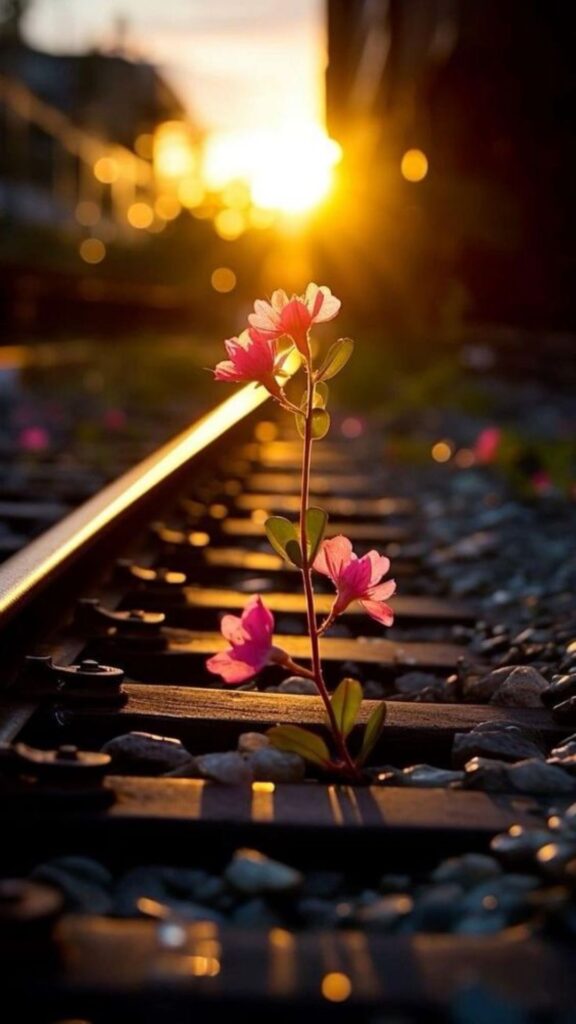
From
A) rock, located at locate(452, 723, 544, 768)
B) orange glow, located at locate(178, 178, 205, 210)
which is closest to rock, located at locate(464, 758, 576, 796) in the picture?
rock, located at locate(452, 723, 544, 768)

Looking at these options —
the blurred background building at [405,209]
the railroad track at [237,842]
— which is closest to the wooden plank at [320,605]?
the railroad track at [237,842]

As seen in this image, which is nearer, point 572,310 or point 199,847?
point 199,847

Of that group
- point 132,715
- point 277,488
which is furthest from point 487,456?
point 132,715

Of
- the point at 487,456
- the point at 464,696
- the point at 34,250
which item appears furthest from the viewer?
the point at 34,250

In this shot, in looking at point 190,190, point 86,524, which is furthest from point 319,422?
point 190,190

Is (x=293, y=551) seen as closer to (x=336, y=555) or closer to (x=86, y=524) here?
(x=336, y=555)

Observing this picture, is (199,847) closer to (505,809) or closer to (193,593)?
(505,809)

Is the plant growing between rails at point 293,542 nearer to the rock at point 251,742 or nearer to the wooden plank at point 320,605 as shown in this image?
the rock at point 251,742
